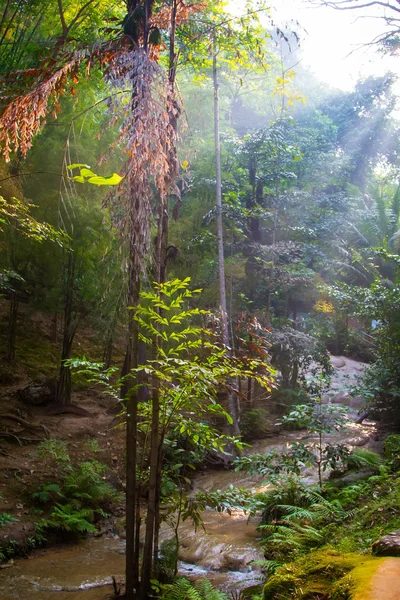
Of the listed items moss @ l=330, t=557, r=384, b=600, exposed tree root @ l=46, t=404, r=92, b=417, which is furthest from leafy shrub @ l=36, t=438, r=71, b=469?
moss @ l=330, t=557, r=384, b=600

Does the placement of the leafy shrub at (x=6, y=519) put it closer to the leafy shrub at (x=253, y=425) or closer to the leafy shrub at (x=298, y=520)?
the leafy shrub at (x=298, y=520)

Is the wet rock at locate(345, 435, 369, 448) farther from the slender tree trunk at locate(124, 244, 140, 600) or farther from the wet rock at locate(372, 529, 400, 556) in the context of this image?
the wet rock at locate(372, 529, 400, 556)

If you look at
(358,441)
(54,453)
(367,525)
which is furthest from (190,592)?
(358,441)

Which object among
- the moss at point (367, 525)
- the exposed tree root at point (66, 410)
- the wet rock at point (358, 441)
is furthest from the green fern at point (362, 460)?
the exposed tree root at point (66, 410)

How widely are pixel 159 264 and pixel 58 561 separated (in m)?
3.85

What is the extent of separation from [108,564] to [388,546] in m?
3.73

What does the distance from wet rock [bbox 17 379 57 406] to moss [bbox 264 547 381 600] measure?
8.03 m

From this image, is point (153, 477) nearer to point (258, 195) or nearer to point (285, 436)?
point (285, 436)

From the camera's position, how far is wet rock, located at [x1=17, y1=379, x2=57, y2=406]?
971 centimetres

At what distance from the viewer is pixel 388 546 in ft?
8.54

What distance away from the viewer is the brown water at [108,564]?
446cm

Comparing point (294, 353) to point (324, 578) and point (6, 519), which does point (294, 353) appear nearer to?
point (6, 519)

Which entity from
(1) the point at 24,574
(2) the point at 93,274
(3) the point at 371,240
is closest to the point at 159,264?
(1) the point at 24,574

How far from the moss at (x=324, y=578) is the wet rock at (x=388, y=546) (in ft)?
0.35
